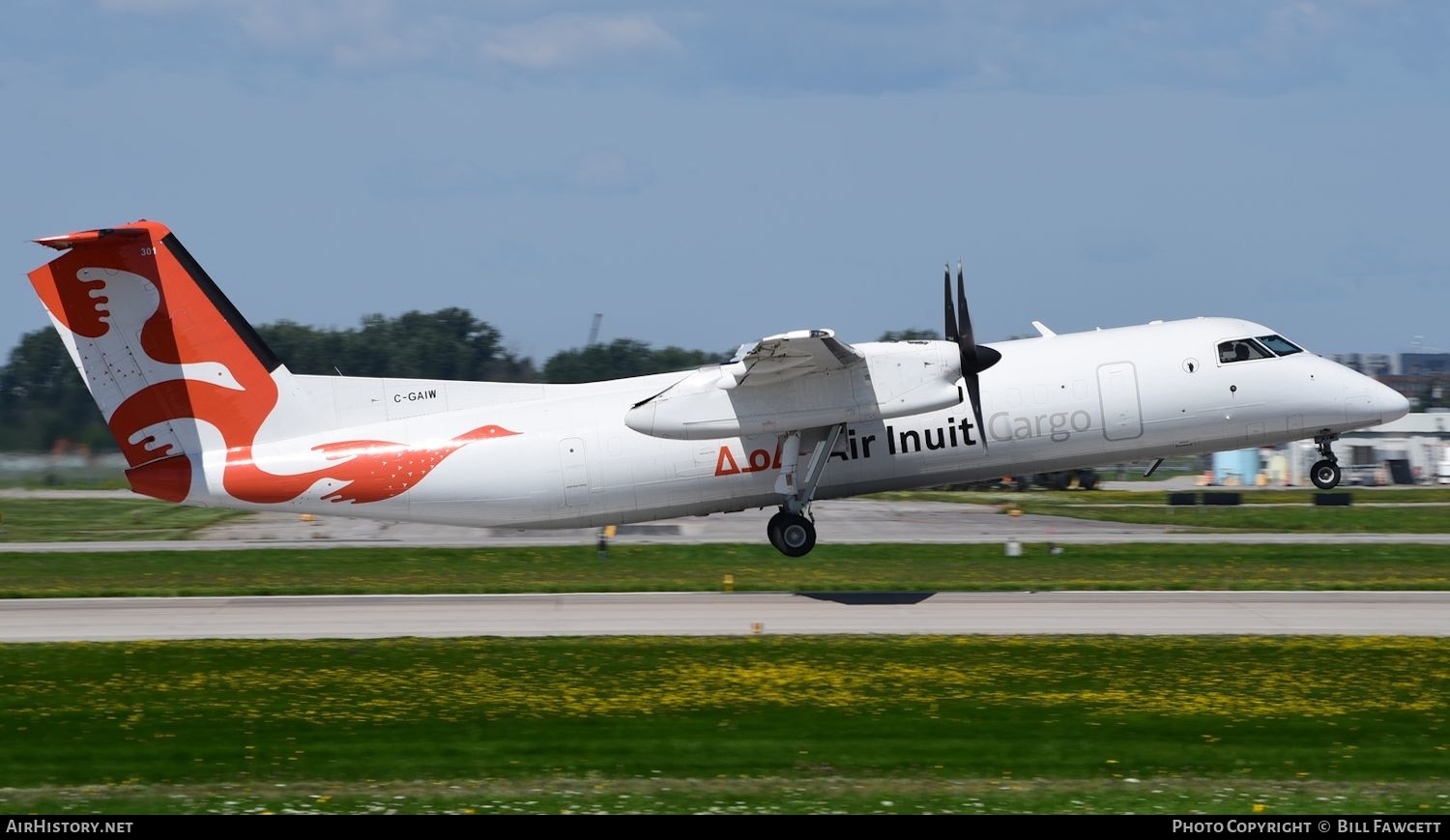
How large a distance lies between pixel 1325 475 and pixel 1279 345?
2688 millimetres

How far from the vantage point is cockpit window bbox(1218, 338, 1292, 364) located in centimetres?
2548

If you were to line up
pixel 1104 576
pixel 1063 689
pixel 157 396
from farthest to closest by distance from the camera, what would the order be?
pixel 1104 576 → pixel 157 396 → pixel 1063 689

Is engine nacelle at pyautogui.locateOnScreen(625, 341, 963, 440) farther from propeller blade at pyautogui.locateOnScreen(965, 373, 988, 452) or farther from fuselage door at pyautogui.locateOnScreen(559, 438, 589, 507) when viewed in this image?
fuselage door at pyautogui.locateOnScreen(559, 438, 589, 507)

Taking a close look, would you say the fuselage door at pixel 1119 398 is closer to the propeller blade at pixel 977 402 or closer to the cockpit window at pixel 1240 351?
the cockpit window at pixel 1240 351

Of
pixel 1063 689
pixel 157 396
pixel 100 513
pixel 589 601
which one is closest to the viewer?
pixel 1063 689

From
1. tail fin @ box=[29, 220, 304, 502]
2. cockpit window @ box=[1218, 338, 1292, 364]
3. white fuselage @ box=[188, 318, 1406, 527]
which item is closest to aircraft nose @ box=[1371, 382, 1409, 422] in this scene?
white fuselage @ box=[188, 318, 1406, 527]

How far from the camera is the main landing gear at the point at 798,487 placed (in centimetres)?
2533

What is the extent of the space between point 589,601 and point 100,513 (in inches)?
1293

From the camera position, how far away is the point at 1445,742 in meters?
15.5

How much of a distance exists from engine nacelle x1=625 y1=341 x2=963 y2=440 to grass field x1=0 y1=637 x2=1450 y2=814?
4.43 metres

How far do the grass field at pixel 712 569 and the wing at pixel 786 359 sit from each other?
572 centimetres

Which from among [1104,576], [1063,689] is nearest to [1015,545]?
[1104,576]

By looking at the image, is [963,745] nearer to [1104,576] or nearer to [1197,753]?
[1197,753]

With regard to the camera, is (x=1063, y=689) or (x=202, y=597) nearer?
(x=1063, y=689)
